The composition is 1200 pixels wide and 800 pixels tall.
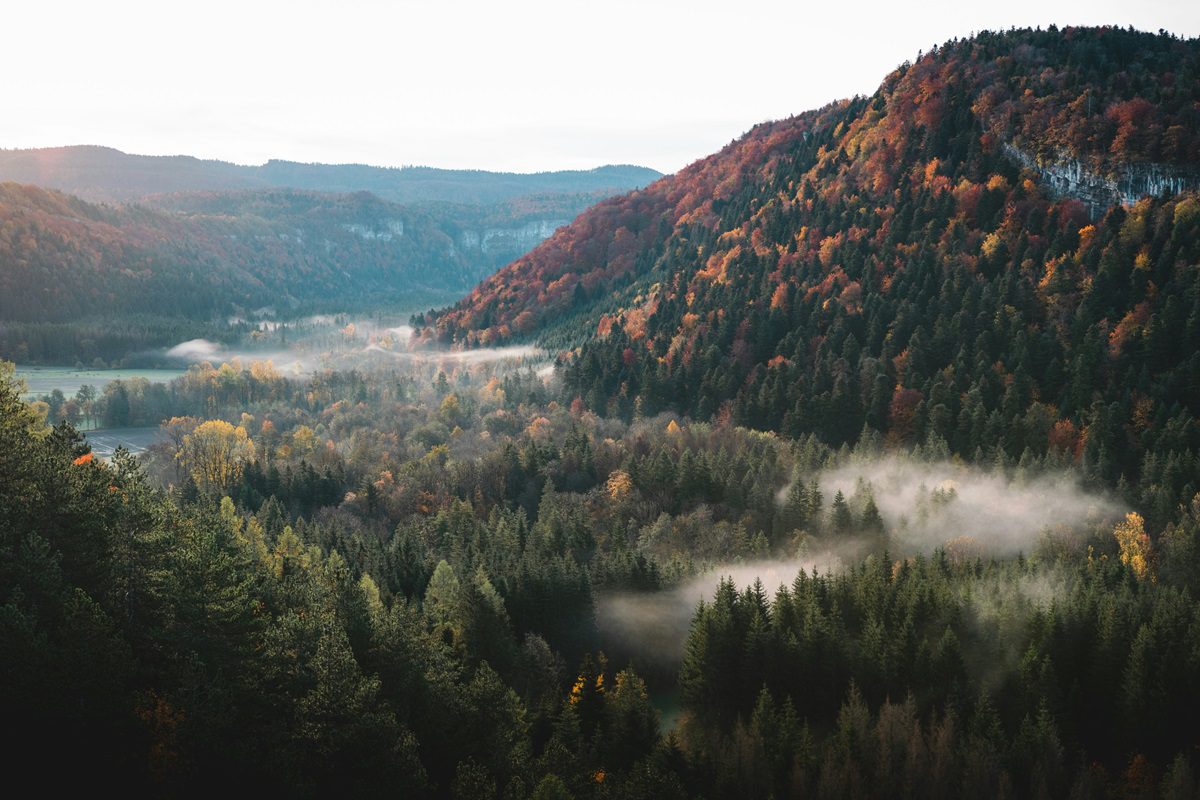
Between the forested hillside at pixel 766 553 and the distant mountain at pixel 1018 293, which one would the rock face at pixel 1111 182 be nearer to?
the distant mountain at pixel 1018 293

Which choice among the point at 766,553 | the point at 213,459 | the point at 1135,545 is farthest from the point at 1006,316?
the point at 213,459

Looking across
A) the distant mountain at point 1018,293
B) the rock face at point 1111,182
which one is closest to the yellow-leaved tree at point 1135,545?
the distant mountain at point 1018,293

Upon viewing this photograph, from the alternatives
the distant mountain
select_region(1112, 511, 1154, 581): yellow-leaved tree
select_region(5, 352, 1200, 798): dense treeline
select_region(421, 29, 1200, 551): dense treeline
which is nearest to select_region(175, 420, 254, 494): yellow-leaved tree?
select_region(5, 352, 1200, 798): dense treeline

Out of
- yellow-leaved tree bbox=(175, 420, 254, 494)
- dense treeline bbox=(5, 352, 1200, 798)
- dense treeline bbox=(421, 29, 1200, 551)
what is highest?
dense treeline bbox=(421, 29, 1200, 551)

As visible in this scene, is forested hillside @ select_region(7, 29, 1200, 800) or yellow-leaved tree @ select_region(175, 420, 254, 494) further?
yellow-leaved tree @ select_region(175, 420, 254, 494)

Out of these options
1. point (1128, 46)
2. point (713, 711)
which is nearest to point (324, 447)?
point (713, 711)

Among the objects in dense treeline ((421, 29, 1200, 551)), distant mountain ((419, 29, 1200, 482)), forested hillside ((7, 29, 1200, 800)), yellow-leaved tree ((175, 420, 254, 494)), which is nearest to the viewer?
forested hillside ((7, 29, 1200, 800))

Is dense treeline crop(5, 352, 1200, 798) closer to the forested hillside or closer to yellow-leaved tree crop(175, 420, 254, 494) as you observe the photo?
the forested hillside
